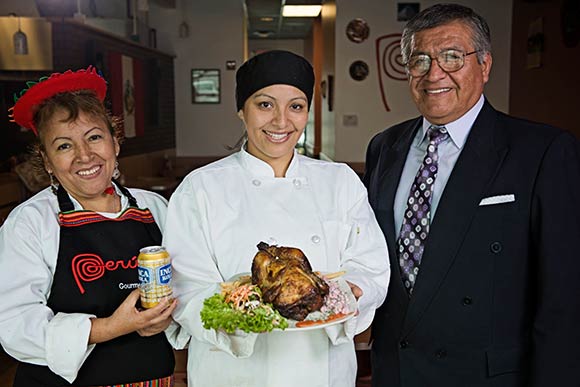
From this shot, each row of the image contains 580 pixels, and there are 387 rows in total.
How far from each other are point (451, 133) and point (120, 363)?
122 centimetres

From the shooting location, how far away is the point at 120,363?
5.33 feet

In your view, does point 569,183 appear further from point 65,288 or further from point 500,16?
point 500,16

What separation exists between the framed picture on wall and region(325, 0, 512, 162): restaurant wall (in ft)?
9.64

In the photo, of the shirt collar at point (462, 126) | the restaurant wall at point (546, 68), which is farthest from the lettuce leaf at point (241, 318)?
the restaurant wall at point (546, 68)

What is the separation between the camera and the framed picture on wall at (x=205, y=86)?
9.28m

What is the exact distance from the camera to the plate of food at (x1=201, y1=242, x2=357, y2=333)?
131cm

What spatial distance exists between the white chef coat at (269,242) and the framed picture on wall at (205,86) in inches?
310

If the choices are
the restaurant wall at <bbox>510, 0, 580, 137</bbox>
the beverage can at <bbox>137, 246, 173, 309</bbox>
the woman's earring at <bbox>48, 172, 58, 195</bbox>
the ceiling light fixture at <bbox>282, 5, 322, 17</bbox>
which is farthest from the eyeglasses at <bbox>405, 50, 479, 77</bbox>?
the ceiling light fixture at <bbox>282, 5, 322, 17</bbox>

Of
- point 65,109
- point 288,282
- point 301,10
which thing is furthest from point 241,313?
point 301,10

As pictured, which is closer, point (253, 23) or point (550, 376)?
point (550, 376)

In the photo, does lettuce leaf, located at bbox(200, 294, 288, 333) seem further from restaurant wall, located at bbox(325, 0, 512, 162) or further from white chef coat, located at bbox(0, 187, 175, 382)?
restaurant wall, located at bbox(325, 0, 512, 162)

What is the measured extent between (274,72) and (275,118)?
13 cm

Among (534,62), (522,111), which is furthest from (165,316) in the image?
(522,111)

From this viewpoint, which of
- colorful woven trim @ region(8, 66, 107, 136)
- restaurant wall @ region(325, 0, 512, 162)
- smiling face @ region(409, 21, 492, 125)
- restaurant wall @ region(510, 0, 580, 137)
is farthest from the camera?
restaurant wall @ region(325, 0, 512, 162)
